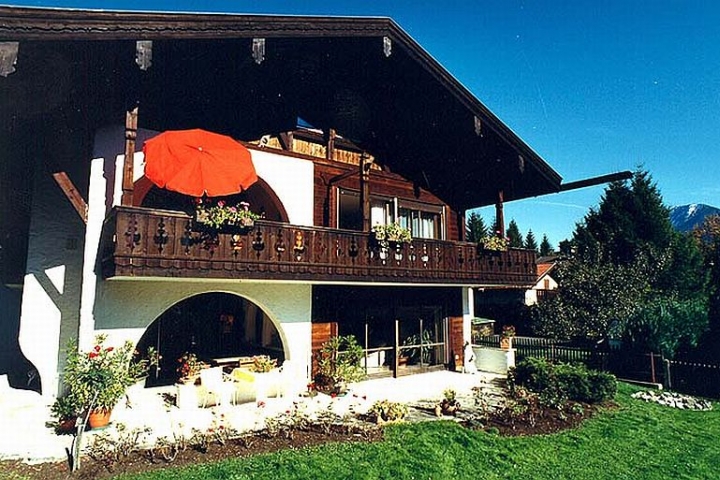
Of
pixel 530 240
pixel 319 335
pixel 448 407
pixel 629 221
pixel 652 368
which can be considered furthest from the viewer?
pixel 530 240

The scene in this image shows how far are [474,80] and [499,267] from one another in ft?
19.9

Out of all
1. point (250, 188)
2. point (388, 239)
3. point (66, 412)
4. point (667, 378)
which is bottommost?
point (667, 378)

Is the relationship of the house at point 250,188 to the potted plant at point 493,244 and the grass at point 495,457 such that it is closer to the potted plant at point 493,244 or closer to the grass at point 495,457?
the potted plant at point 493,244

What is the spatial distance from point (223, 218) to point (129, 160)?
6.69ft

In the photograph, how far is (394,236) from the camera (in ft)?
39.1

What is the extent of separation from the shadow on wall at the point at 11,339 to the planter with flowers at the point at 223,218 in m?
7.81

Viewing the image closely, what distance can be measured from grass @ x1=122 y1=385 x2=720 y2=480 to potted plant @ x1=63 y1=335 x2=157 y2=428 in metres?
2.26

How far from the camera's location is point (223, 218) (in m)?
9.06

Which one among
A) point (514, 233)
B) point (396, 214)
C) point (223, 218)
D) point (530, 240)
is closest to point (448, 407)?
point (223, 218)

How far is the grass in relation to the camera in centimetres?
636

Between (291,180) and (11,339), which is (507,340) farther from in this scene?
(11,339)

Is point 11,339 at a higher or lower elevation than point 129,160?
lower

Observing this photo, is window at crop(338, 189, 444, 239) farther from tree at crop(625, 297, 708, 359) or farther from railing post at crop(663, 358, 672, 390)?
railing post at crop(663, 358, 672, 390)

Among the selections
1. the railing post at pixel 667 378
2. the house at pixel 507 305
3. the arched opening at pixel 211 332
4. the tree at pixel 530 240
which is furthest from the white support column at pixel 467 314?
the tree at pixel 530 240
